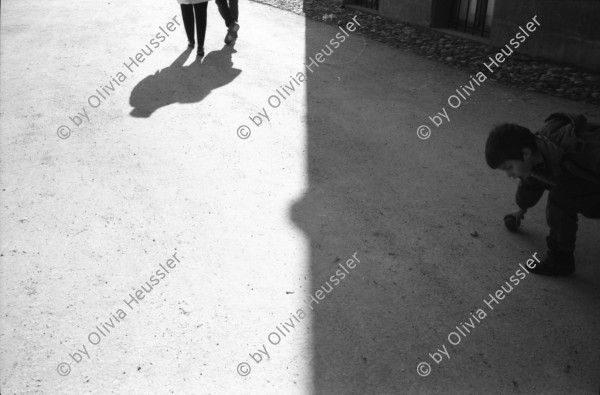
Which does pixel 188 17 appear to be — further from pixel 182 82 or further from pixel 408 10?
pixel 408 10

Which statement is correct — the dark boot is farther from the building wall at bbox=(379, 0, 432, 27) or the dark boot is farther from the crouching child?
the building wall at bbox=(379, 0, 432, 27)

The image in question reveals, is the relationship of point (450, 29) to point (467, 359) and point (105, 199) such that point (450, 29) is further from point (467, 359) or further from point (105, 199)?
point (467, 359)

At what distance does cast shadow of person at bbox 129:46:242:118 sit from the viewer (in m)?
6.82

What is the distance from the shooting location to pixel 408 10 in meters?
9.34

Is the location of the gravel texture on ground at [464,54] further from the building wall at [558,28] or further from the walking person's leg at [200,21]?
the walking person's leg at [200,21]

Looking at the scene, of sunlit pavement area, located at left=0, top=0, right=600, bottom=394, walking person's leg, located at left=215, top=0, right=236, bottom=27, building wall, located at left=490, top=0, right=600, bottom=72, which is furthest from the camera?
walking person's leg, located at left=215, top=0, right=236, bottom=27

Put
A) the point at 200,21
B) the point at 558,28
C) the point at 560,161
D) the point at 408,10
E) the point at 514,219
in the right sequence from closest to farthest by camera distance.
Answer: the point at 560,161
the point at 514,219
the point at 558,28
the point at 200,21
the point at 408,10

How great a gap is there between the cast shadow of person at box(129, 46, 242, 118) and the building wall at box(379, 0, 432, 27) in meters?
3.07

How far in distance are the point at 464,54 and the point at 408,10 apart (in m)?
1.89

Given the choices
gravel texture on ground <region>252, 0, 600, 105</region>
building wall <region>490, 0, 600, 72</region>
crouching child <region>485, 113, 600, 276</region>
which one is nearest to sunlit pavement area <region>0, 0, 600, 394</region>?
gravel texture on ground <region>252, 0, 600, 105</region>

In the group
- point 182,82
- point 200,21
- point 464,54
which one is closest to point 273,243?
point 182,82

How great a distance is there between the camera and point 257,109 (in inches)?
258

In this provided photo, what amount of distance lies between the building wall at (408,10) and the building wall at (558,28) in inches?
55.8

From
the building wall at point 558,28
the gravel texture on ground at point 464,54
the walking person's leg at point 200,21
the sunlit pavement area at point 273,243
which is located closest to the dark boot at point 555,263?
the sunlit pavement area at point 273,243
